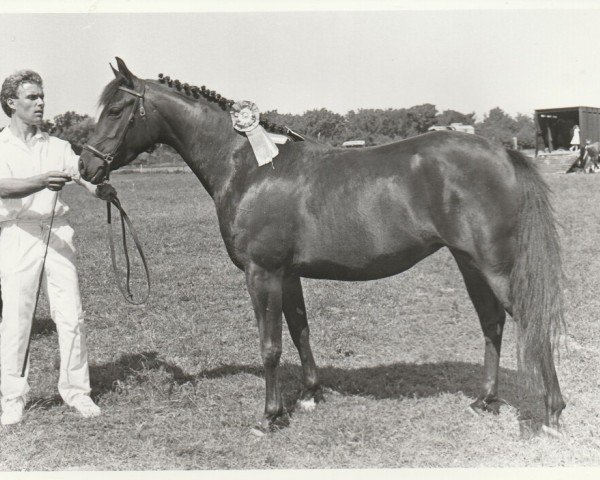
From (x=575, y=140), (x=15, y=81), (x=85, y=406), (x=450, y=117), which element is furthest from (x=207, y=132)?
(x=450, y=117)

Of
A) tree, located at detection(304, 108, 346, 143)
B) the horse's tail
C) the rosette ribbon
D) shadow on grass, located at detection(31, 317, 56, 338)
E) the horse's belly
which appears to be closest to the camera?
the horse's tail

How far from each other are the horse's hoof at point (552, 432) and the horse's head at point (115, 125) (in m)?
3.73

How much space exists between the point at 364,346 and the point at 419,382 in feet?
3.25

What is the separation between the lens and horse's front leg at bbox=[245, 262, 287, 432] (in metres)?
4.23

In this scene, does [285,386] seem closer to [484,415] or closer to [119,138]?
[484,415]

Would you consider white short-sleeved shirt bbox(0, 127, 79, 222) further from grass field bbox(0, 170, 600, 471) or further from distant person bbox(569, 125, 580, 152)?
distant person bbox(569, 125, 580, 152)

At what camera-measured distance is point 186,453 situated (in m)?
3.99

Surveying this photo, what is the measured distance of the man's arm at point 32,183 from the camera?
4.12 m

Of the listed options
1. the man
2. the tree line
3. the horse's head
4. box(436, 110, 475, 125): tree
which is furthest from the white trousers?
box(436, 110, 475, 125): tree

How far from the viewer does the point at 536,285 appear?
12.6 ft

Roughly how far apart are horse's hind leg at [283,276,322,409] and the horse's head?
174 centimetres

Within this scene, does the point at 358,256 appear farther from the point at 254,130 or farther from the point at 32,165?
the point at 32,165

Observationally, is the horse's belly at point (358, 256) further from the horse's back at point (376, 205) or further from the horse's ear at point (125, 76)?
the horse's ear at point (125, 76)

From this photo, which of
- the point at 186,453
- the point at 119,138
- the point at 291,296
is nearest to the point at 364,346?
the point at 291,296
